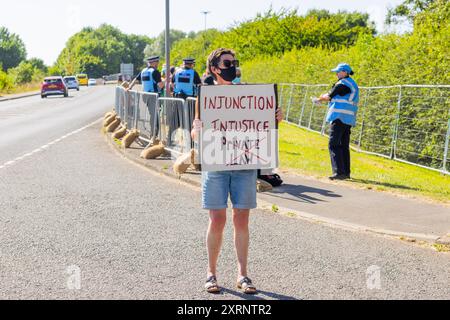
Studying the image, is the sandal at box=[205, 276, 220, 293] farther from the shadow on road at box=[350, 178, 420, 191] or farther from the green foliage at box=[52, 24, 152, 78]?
the green foliage at box=[52, 24, 152, 78]

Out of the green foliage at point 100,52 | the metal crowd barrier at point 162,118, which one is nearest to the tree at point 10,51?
the green foliage at point 100,52

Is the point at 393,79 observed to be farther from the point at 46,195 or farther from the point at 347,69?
the point at 46,195

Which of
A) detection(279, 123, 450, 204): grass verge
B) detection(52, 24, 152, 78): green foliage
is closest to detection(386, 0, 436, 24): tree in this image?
detection(279, 123, 450, 204): grass verge

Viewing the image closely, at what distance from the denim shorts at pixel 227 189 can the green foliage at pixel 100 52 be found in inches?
4649

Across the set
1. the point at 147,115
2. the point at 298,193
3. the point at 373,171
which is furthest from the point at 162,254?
the point at 147,115

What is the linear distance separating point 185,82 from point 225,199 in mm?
8780

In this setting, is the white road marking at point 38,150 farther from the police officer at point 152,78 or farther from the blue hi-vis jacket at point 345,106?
the blue hi-vis jacket at point 345,106

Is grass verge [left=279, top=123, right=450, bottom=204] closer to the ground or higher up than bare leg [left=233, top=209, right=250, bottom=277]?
closer to the ground

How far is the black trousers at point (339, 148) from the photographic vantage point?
10344 mm

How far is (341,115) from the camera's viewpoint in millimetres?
10312

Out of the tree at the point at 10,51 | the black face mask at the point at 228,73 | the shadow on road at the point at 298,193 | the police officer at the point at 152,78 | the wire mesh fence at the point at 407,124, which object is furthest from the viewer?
the tree at the point at 10,51

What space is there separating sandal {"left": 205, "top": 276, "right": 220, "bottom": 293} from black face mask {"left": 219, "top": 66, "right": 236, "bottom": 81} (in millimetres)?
1523

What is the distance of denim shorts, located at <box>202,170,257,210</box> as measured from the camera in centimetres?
489
